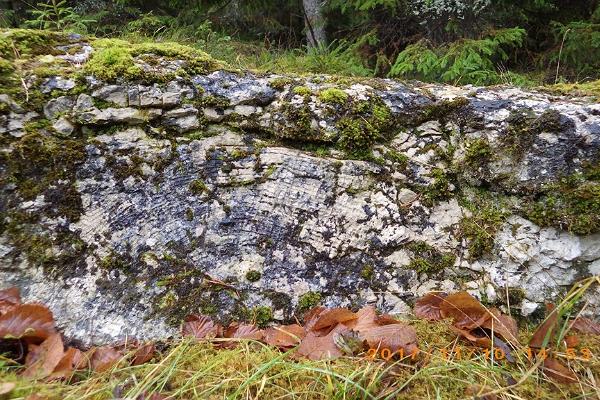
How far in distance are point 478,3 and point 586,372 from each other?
3.71 meters

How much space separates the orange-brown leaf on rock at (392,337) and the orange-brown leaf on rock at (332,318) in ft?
0.34

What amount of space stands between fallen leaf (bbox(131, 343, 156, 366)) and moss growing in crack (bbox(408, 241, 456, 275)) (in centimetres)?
117

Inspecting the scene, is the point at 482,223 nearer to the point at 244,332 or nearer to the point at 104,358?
the point at 244,332

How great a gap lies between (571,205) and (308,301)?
1.27m

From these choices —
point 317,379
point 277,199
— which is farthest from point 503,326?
point 277,199

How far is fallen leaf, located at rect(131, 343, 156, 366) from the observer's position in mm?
1515

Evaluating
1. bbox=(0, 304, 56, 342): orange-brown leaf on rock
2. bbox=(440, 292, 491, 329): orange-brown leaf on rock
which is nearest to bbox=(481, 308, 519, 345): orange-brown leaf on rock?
bbox=(440, 292, 491, 329): orange-brown leaf on rock

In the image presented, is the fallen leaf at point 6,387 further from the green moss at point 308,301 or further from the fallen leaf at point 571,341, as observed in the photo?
the fallen leaf at point 571,341

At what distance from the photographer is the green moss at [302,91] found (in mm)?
2033

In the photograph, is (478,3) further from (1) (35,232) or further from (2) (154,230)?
(1) (35,232)

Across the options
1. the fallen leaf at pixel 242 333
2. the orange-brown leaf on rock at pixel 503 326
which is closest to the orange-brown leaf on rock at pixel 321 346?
the fallen leaf at pixel 242 333

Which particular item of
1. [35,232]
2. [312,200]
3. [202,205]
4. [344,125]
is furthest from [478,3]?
[35,232]

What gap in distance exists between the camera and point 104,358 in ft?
4.92

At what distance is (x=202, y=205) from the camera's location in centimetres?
189
